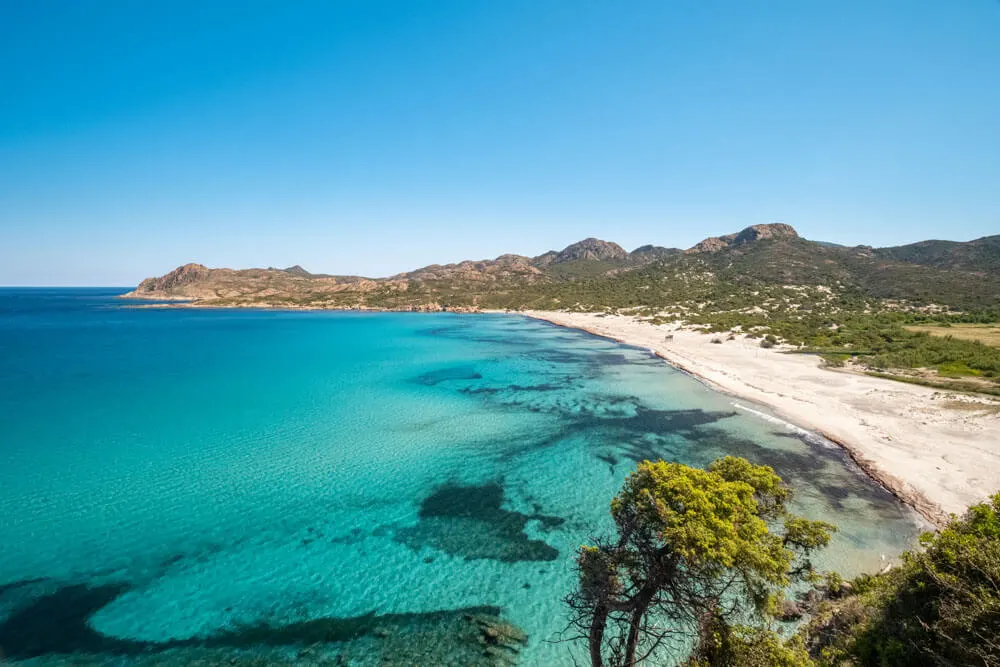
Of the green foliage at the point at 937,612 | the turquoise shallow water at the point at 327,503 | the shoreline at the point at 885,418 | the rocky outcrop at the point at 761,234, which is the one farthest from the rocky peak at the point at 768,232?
the green foliage at the point at 937,612

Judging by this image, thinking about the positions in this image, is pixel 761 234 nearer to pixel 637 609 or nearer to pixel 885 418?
pixel 885 418

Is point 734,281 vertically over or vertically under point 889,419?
over

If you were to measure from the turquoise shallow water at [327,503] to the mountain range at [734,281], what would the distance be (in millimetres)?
95451

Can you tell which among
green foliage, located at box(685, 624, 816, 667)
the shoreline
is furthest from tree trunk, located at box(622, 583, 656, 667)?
the shoreline

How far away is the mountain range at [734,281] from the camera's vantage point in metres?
104

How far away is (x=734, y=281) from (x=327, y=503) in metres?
137

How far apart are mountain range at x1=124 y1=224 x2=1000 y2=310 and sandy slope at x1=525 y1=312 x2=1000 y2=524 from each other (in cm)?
7257

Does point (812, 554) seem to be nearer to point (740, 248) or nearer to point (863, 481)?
point (863, 481)

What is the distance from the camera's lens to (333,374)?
50812 millimetres

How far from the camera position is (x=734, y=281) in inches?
4938

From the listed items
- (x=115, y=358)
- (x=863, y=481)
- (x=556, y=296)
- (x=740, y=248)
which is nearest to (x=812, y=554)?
(x=863, y=481)

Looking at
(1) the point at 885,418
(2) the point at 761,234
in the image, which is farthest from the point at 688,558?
(2) the point at 761,234

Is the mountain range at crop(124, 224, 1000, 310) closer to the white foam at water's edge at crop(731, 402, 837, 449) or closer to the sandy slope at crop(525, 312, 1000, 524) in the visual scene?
the sandy slope at crop(525, 312, 1000, 524)

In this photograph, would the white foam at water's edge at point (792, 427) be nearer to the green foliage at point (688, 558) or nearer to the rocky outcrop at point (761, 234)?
the green foliage at point (688, 558)
